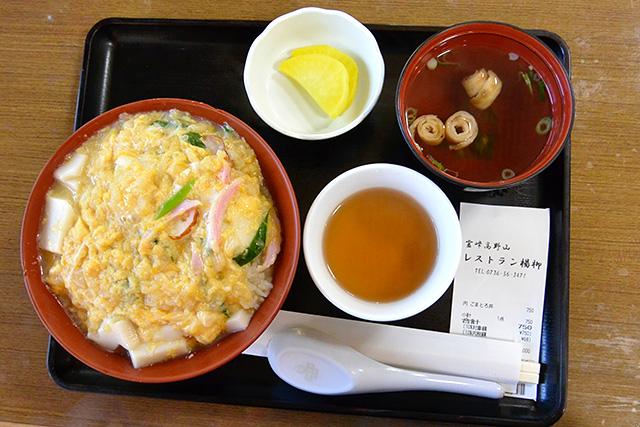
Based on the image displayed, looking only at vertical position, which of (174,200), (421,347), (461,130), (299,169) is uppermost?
(461,130)

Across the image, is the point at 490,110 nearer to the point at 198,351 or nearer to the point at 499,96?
the point at 499,96

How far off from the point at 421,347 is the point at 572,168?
3.24ft

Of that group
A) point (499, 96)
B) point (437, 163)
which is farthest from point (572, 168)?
point (437, 163)

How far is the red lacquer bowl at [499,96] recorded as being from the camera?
1.74 meters

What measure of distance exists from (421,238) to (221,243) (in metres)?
0.76

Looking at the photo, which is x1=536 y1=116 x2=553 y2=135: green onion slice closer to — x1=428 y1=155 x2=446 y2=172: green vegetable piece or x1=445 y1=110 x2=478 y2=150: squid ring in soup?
x1=445 y1=110 x2=478 y2=150: squid ring in soup

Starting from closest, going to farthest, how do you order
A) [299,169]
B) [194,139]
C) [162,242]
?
[162,242] → [194,139] → [299,169]

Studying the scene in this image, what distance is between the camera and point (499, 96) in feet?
5.97

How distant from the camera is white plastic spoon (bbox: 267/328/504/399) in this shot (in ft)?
5.59

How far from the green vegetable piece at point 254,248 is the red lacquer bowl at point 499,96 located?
61 cm

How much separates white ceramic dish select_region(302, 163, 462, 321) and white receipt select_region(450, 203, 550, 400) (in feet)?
0.66

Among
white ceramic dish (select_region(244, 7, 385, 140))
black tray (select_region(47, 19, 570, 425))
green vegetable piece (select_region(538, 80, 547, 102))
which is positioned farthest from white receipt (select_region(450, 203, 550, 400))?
white ceramic dish (select_region(244, 7, 385, 140))

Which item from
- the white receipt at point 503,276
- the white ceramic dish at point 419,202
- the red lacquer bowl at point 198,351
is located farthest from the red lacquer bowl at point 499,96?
the red lacquer bowl at point 198,351

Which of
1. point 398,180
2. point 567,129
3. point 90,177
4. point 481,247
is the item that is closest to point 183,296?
point 90,177
